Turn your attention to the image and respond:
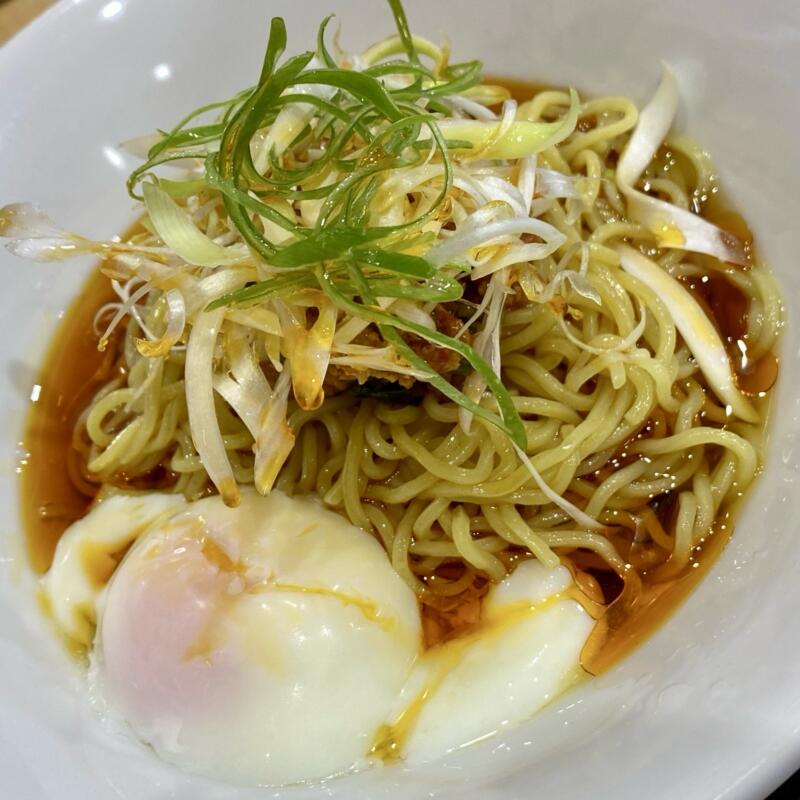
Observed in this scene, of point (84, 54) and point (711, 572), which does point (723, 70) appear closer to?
point (711, 572)

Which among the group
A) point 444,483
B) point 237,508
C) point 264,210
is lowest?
point 444,483

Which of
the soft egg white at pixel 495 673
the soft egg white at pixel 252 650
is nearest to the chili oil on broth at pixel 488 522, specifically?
the soft egg white at pixel 495 673

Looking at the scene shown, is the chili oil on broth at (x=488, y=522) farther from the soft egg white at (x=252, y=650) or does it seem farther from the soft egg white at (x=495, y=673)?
the soft egg white at (x=252, y=650)

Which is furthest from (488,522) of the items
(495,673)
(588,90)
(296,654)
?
(588,90)

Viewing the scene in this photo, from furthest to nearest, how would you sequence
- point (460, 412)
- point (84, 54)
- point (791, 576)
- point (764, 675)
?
point (84, 54) → point (460, 412) → point (791, 576) → point (764, 675)

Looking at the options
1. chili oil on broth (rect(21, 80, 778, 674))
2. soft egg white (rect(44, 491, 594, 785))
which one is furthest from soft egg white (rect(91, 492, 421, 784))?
chili oil on broth (rect(21, 80, 778, 674))

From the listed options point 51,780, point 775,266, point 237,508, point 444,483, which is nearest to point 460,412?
point 444,483
